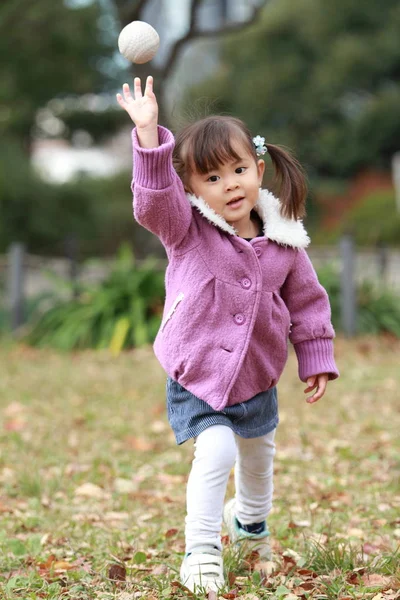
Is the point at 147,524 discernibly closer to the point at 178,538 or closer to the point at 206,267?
the point at 178,538

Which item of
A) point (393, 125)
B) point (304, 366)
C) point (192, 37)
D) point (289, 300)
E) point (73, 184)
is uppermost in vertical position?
point (393, 125)

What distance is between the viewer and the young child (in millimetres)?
2410

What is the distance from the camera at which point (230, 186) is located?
2.53m

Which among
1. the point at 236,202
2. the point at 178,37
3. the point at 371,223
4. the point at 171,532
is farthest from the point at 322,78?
the point at 236,202

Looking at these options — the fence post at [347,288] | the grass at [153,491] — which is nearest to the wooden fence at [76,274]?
the fence post at [347,288]

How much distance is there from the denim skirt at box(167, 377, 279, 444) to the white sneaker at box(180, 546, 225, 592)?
12.3 inches

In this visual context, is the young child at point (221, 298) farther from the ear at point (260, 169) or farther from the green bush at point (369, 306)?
the green bush at point (369, 306)

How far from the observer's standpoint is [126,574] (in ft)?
8.57

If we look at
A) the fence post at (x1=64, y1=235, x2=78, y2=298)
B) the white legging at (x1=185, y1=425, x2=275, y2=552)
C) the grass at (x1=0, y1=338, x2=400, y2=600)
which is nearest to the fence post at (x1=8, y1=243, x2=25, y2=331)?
the fence post at (x1=64, y1=235, x2=78, y2=298)

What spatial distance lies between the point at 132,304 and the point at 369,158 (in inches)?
657

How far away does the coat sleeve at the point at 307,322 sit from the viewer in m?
2.66

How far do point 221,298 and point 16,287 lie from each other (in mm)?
7987

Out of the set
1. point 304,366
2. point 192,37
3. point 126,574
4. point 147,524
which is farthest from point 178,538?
point 192,37

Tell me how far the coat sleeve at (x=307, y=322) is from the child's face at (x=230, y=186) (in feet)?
0.81
